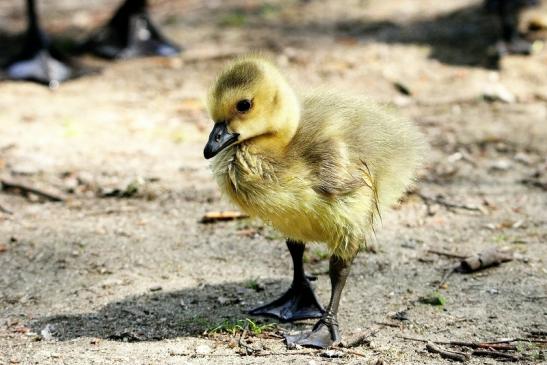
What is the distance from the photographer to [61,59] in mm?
7625

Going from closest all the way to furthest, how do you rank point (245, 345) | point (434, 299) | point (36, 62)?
point (245, 345)
point (434, 299)
point (36, 62)

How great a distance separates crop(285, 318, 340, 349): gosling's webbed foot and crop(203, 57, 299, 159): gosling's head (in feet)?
2.75

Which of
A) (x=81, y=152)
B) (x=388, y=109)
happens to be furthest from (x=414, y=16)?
(x=388, y=109)

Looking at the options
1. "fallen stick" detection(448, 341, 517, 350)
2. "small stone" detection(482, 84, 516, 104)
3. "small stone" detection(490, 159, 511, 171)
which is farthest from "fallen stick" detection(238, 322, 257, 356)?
"small stone" detection(482, 84, 516, 104)

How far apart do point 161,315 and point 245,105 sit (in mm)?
1097

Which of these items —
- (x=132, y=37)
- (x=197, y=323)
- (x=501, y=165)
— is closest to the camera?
(x=197, y=323)

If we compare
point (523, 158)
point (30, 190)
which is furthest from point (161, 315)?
point (523, 158)

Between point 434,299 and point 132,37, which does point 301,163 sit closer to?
point 434,299

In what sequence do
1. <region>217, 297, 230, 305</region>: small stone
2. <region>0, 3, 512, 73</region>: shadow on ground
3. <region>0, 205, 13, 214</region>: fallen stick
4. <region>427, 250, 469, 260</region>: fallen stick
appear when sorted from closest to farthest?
<region>217, 297, 230, 305</region>: small stone, <region>427, 250, 469, 260</region>: fallen stick, <region>0, 205, 13, 214</region>: fallen stick, <region>0, 3, 512, 73</region>: shadow on ground

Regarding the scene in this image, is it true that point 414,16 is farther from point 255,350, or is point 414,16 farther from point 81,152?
point 255,350

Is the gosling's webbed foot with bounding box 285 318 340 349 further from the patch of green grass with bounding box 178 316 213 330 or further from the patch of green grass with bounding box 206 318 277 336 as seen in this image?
the patch of green grass with bounding box 178 316 213 330

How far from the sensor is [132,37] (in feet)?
26.5

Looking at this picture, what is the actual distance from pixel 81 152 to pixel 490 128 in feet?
9.67

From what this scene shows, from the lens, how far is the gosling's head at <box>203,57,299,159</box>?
3.43 metres
